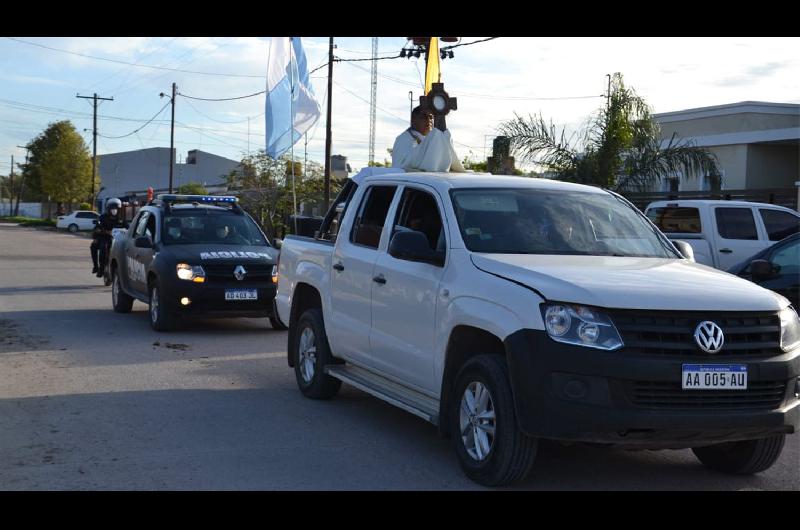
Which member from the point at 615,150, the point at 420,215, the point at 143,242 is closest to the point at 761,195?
the point at 615,150

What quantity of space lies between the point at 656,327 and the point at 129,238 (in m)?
12.1

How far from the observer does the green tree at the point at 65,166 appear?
291ft

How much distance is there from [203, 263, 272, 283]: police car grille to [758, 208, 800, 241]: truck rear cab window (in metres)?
8.07

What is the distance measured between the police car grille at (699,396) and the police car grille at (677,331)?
189 millimetres

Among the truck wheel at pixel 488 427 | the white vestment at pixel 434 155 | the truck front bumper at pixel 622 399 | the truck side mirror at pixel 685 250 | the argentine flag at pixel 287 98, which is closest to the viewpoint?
the truck front bumper at pixel 622 399

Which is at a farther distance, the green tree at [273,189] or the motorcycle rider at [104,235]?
the green tree at [273,189]

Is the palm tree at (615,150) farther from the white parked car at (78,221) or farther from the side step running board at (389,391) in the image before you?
the white parked car at (78,221)

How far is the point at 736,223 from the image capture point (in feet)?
51.7

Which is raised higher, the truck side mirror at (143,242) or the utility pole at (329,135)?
the utility pole at (329,135)

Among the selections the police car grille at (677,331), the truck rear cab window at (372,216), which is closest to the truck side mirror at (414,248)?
the truck rear cab window at (372,216)

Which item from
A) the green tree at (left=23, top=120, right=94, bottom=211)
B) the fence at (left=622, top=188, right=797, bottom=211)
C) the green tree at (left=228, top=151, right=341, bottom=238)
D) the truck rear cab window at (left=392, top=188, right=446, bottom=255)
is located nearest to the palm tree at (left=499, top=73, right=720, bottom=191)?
the fence at (left=622, top=188, right=797, bottom=211)
